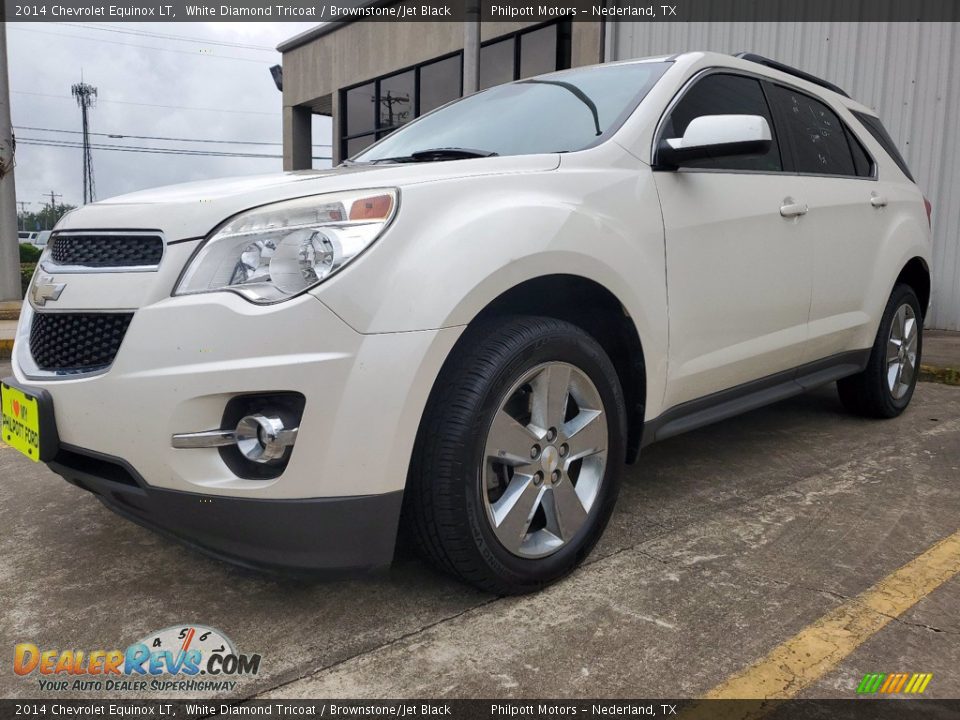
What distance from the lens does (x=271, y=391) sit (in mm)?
1800

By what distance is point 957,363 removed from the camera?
221 inches

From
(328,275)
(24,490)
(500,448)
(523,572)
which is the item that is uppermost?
(328,275)

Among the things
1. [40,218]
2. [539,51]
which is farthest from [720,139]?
[40,218]

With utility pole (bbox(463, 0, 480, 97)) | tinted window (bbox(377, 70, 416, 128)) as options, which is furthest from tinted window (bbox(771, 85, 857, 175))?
tinted window (bbox(377, 70, 416, 128))

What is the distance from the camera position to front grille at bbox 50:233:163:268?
1.98m

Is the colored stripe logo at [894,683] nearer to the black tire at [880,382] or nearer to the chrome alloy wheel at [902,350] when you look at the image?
the black tire at [880,382]

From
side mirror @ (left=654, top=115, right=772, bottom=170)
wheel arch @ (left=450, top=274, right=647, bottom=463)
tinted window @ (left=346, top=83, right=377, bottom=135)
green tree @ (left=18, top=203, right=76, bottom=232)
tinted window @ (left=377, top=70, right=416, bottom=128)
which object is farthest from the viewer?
green tree @ (left=18, top=203, right=76, bottom=232)

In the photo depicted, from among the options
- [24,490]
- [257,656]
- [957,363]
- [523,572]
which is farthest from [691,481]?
[957,363]

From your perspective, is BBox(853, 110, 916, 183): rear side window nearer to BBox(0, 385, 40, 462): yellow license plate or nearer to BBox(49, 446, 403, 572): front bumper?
BBox(49, 446, 403, 572): front bumper

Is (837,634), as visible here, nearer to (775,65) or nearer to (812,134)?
(812,134)

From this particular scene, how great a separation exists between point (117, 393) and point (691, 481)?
2.27 metres

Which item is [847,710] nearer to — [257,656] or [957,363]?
[257,656]

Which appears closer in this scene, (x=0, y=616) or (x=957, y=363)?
(x=0, y=616)

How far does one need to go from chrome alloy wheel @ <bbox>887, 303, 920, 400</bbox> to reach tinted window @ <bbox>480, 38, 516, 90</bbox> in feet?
29.4
